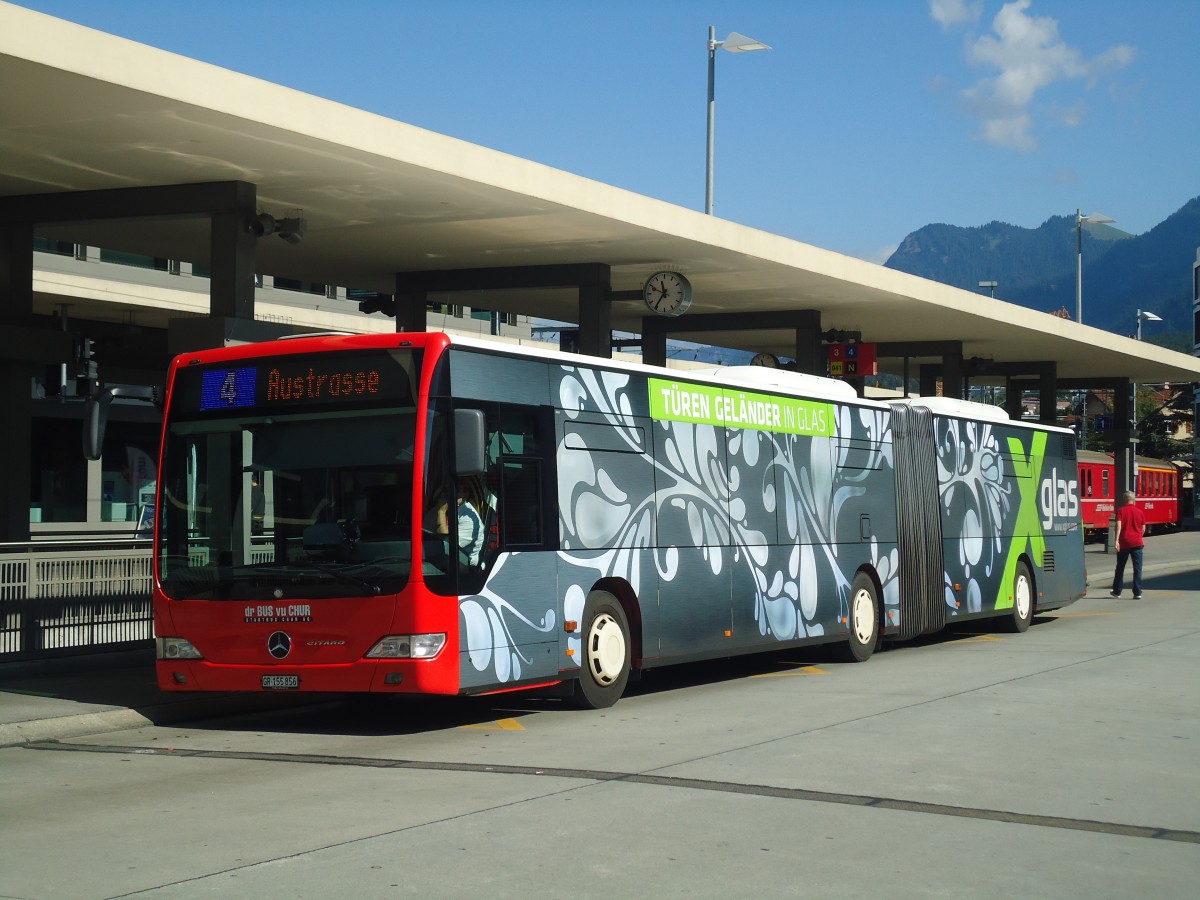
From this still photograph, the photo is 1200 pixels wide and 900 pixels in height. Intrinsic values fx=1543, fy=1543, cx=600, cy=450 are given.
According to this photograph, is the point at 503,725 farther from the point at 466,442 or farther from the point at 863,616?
the point at 863,616

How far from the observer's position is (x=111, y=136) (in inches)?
650

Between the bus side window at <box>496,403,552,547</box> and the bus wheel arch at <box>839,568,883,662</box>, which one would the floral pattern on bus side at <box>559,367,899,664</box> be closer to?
the bus wheel arch at <box>839,568,883,662</box>

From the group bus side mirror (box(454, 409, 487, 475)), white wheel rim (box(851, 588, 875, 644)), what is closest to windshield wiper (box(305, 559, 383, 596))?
bus side mirror (box(454, 409, 487, 475))

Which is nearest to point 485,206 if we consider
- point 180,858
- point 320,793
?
point 320,793

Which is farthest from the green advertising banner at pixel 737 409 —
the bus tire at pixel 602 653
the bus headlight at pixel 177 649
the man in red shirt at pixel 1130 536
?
the man in red shirt at pixel 1130 536

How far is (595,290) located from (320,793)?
1736 cm

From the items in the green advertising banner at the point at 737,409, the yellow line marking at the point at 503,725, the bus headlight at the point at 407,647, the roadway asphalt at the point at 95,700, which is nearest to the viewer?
the bus headlight at the point at 407,647

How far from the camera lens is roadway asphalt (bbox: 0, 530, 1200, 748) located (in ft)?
39.6

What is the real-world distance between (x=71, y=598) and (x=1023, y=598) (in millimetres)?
13457

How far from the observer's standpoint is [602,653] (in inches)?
527

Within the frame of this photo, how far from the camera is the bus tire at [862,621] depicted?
17875 mm

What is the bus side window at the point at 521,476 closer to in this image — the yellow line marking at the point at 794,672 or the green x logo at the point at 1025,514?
the yellow line marking at the point at 794,672

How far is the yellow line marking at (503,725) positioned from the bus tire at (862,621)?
20.3 ft

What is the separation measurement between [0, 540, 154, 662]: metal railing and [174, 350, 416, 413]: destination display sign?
3.47 m
